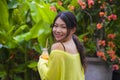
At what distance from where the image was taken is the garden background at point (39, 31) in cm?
354

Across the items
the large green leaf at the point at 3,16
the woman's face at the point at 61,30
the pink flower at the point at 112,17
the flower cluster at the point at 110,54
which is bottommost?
the flower cluster at the point at 110,54

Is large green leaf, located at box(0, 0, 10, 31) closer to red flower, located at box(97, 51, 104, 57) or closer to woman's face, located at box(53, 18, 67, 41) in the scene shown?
red flower, located at box(97, 51, 104, 57)

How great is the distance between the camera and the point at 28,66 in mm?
3611

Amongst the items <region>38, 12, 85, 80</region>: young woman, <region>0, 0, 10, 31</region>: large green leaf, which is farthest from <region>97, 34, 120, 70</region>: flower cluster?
<region>38, 12, 85, 80</region>: young woman

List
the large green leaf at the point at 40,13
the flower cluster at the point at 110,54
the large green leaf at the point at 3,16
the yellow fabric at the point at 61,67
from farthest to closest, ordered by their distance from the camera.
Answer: the flower cluster at the point at 110,54
the large green leaf at the point at 3,16
the large green leaf at the point at 40,13
the yellow fabric at the point at 61,67

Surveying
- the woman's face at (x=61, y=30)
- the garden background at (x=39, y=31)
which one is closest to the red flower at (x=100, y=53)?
the garden background at (x=39, y=31)

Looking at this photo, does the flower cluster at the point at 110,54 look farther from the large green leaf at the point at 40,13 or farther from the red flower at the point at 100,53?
the large green leaf at the point at 40,13

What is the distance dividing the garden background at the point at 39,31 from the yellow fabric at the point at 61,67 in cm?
134

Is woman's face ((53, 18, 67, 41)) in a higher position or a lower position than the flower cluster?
higher

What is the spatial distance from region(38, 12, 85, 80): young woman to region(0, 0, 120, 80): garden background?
1309 mm

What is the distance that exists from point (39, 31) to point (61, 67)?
1.46 meters

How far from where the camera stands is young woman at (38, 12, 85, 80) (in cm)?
202

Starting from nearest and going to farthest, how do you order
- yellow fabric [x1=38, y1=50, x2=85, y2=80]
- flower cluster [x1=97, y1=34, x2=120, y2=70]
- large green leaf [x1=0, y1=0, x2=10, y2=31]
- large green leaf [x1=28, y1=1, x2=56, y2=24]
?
yellow fabric [x1=38, y1=50, x2=85, y2=80], large green leaf [x1=28, y1=1, x2=56, y2=24], large green leaf [x1=0, y1=0, x2=10, y2=31], flower cluster [x1=97, y1=34, x2=120, y2=70]

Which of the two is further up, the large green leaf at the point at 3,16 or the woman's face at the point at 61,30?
the woman's face at the point at 61,30
